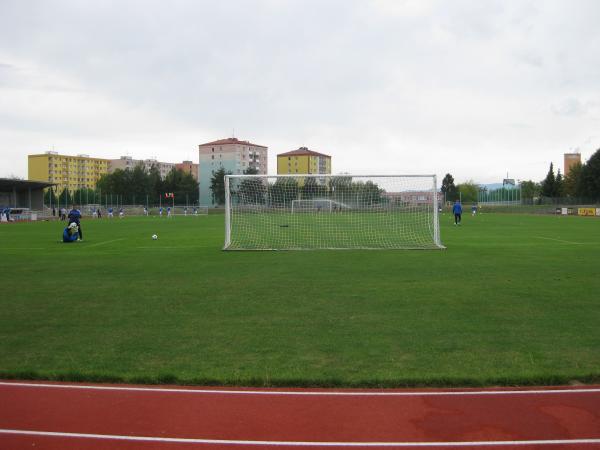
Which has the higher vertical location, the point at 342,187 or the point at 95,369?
the point at 342,187

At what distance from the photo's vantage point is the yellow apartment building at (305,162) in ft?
336

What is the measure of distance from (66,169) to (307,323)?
14569 centimetres

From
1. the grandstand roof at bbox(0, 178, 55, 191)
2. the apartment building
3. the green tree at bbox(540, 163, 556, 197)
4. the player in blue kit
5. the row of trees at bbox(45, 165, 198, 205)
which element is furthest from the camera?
the apartment building

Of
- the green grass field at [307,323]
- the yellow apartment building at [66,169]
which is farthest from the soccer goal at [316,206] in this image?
the yellow apartment building at [66,169]

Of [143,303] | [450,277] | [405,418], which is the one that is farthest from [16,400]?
[450,277]

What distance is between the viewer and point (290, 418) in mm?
4359

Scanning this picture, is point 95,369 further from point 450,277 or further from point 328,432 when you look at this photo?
point 450,277

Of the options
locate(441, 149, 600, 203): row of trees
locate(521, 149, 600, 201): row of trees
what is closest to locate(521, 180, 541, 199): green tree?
locate(441, 149, 600, 203): row of trees

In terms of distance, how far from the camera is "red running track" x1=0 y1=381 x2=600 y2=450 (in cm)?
394

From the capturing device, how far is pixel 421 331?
6.89 m

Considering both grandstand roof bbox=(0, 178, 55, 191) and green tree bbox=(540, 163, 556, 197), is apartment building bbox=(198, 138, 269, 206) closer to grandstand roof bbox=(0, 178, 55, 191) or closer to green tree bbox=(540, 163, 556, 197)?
grandstand roof bbox=(0, 178, 55, 191)

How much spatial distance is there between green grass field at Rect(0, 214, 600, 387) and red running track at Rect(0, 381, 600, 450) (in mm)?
322

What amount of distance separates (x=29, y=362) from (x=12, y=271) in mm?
8517

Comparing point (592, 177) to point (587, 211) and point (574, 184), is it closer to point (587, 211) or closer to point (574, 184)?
point (574, 184)
